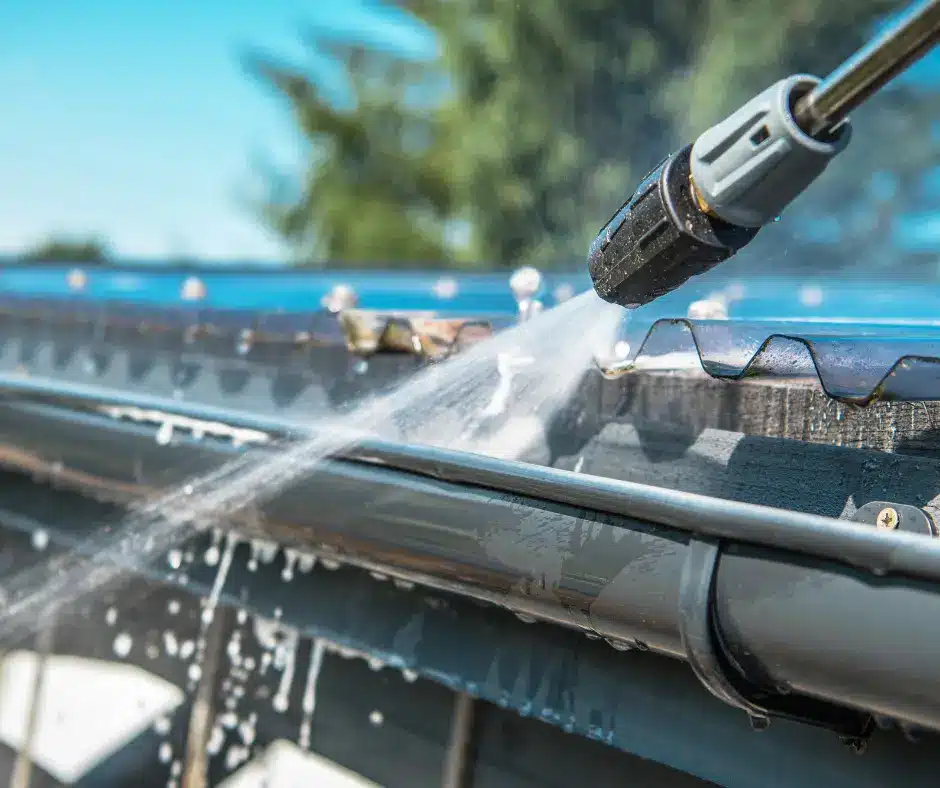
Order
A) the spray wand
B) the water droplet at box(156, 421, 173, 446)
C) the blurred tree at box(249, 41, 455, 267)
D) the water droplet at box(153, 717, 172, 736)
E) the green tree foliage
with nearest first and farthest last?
the spray wand < the water droplet at box(156, 421, 173, 446) < the water droplet at box(153, 717, 172, 736) < the green tree foliage < the blurred tree at box(249, 41, 455, 267)

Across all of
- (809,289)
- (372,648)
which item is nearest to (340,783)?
(372,648)

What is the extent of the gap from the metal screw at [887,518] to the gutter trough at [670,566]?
3 centimetres

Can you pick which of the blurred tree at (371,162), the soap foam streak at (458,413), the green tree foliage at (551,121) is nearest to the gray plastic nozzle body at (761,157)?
the soap foam streak at (458,413)

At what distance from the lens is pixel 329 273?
4039mm

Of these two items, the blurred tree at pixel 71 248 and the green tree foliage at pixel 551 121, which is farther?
the blurred tree at pixel 71 248

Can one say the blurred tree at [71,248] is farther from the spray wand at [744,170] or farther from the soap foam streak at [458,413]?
the spray wand at [744,170]

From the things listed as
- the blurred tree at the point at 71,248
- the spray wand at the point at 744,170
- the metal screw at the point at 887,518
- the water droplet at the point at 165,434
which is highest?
the blurred tree at the point at 71,248

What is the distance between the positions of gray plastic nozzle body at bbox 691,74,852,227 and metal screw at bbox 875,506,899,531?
16.6 inches

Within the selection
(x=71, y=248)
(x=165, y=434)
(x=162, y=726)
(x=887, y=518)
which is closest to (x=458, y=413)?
(x=165, y=434)

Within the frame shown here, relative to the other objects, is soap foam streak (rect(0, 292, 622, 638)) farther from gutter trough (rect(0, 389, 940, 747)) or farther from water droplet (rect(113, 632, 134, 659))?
water droplet (rect(113, 632, 134, 659))

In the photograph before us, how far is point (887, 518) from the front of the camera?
3.56 ft

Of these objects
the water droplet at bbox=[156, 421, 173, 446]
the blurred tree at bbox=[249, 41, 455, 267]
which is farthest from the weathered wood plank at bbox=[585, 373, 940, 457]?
the blurred tree at bbox=[249, 41, 455, 267]

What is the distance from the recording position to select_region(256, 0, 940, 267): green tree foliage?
1023 cm

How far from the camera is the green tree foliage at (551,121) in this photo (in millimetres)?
10227
